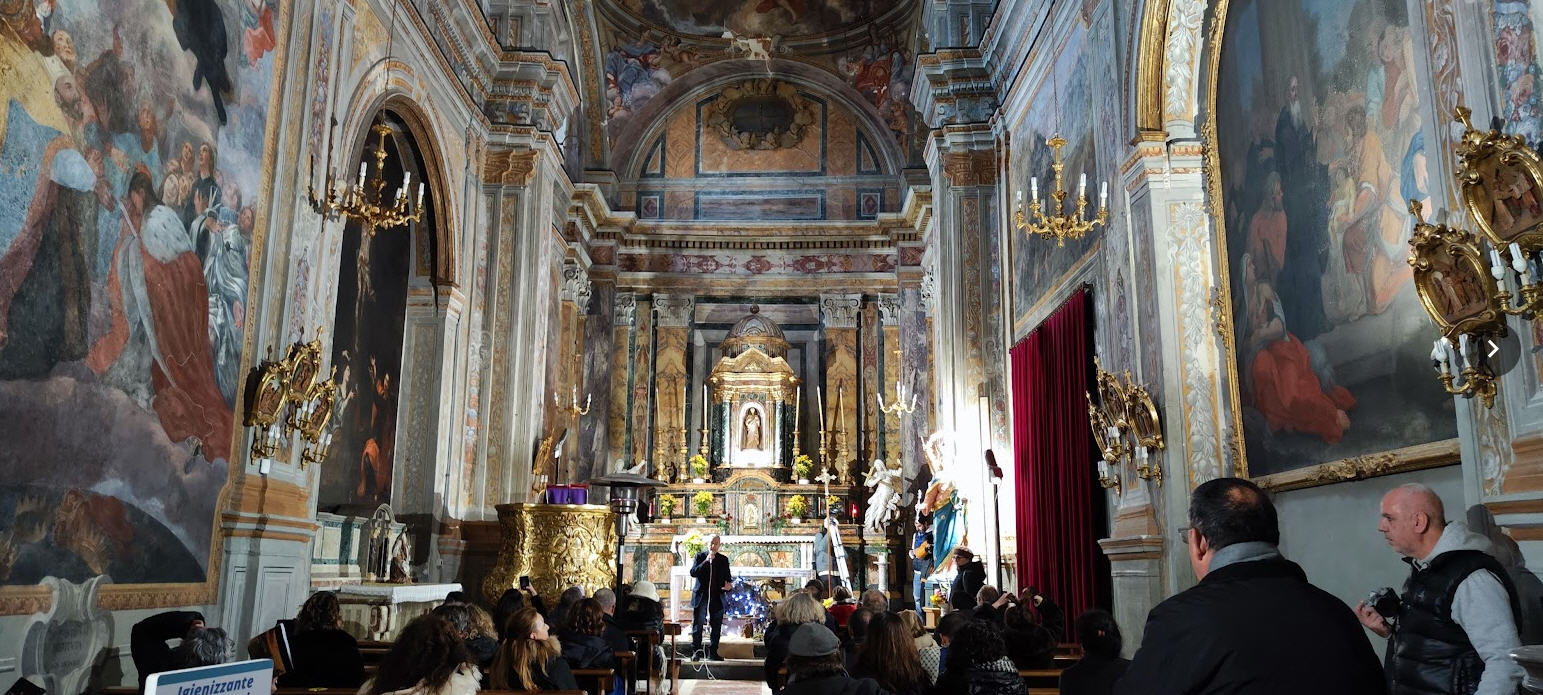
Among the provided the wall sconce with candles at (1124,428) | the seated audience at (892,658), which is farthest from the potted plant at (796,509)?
the seated audience at (892,658)

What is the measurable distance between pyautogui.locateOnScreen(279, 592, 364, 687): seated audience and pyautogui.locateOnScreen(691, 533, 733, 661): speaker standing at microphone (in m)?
6.98

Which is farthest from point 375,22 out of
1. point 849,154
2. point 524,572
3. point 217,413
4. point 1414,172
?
point 849,154

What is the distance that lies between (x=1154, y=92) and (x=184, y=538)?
7941 millimetres

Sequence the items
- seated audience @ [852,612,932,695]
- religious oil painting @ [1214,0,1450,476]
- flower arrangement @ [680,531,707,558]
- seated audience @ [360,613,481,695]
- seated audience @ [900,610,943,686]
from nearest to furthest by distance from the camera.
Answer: seated audience @ [360,613,481,695] → seated audience @ [852,612,932,695] → religious oil painting @ [1214,0,1450,476] → seated audience @ [900,610,943,686] → flower arrangement @ [680,531,707,558]

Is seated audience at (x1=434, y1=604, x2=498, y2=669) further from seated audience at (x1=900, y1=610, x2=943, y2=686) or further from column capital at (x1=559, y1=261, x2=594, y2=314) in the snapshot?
column capital at (x1=559, y1=261, x2=594, y2=314)

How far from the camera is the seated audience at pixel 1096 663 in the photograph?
3.90m

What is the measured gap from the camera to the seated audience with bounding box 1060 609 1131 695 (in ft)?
12.8

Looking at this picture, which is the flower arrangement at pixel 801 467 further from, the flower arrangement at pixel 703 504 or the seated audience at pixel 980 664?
the seated audience at pixel 980 664

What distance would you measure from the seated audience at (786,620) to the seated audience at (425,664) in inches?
119

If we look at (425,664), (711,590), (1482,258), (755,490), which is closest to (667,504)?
(755,490)

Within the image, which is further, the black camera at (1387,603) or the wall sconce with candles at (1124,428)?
the wall sconce with candles at (1124,428)

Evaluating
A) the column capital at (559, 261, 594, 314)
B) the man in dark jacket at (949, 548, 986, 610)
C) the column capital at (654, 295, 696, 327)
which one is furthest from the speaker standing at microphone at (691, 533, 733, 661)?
the column capital at (654, 295, 696, 327)

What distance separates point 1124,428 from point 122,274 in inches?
293

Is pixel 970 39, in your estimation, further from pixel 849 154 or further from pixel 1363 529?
pixel 1363 529
